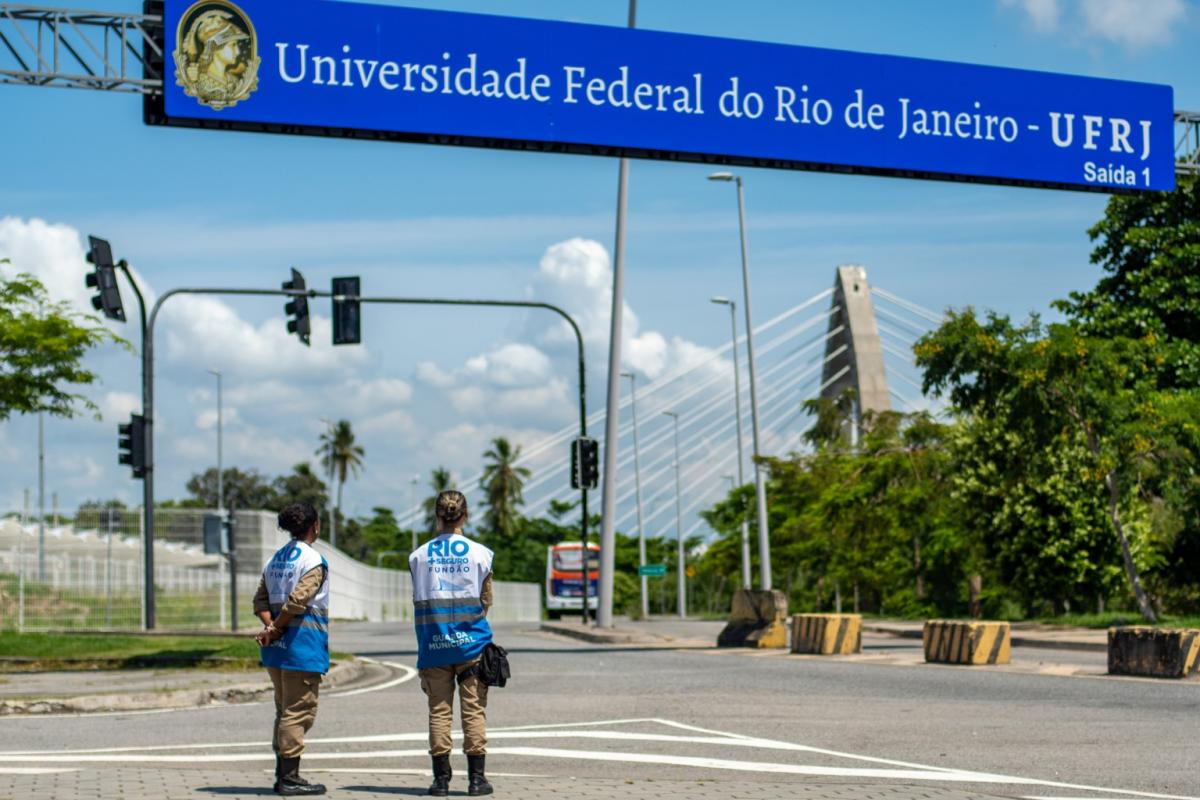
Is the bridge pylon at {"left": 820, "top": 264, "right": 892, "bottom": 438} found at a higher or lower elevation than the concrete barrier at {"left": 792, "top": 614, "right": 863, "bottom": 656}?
higher

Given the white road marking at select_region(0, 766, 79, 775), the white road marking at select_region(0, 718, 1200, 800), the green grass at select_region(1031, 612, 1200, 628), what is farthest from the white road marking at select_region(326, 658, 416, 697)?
the green grass at select_region(1031, 612, 1200, 628)

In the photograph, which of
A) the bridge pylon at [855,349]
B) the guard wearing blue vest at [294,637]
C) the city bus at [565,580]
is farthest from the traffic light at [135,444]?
the city bus at [565,580]

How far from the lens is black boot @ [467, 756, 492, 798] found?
804cm

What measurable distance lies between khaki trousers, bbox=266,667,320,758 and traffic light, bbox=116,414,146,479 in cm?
1890

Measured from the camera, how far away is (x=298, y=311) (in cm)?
2675

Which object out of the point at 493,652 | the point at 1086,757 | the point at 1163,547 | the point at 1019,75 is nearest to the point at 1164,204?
the point at 1163,547

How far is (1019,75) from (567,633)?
1506cm

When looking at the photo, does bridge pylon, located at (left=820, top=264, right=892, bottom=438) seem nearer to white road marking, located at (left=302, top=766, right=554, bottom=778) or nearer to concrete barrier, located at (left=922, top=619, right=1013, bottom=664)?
concrete barrier, located at (left=922, top=619, right=1013, bottom=664)

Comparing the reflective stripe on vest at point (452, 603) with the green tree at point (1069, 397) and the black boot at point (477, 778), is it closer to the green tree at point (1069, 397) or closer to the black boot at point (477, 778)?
the black boot at point (477, 778)

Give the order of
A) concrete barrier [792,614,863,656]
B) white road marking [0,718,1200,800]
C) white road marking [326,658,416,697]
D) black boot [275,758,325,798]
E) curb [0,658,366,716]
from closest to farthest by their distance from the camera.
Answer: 1. black boot [275,758,325,798]
2. white road marking [0,718,1200,800]
3. curb [0,658,366,716]
4. white road marking [326,658,416,697]
5. concrete barrier [792,614,863,656]

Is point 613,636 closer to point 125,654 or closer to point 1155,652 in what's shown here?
point 125,654

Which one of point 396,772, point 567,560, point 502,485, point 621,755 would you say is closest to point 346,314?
point 621,755

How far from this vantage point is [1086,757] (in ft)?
34.2

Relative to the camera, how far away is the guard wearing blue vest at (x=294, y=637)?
314 inches
